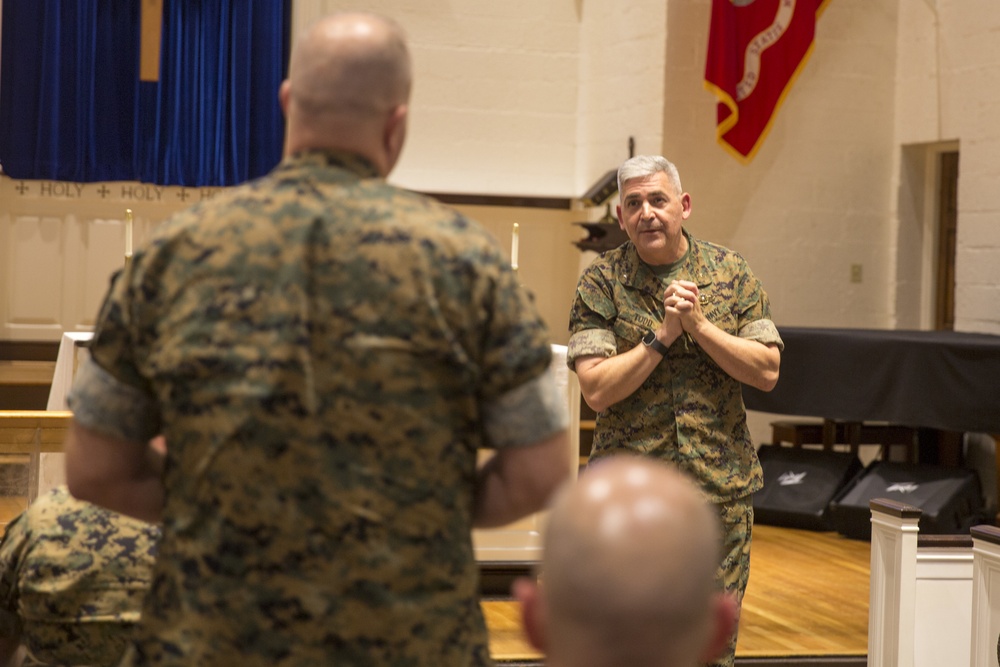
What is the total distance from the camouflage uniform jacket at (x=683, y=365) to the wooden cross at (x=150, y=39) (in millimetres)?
6359

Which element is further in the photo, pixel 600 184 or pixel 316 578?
pixel 600 184

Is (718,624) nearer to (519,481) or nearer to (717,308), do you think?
(519,481)

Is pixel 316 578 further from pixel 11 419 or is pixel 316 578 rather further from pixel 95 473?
pixel 11 419

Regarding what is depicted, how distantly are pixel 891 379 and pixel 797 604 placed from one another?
5.01ft

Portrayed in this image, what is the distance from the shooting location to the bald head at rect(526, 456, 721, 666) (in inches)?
38.3

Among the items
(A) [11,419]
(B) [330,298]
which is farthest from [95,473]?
(A) [11,419]

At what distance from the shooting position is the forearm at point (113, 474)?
1.49m

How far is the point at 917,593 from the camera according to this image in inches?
159

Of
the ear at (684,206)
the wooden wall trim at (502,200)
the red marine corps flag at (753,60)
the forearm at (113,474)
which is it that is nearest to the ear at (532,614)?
the forearm at (113,474)

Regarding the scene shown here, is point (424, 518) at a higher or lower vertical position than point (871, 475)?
higher

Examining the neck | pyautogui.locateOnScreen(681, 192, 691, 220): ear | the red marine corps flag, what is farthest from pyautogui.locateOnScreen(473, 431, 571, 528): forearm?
the red marine corps flag

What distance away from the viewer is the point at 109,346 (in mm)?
1478

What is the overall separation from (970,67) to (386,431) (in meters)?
7.45

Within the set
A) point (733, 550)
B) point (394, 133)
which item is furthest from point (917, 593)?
point (394, 133)
